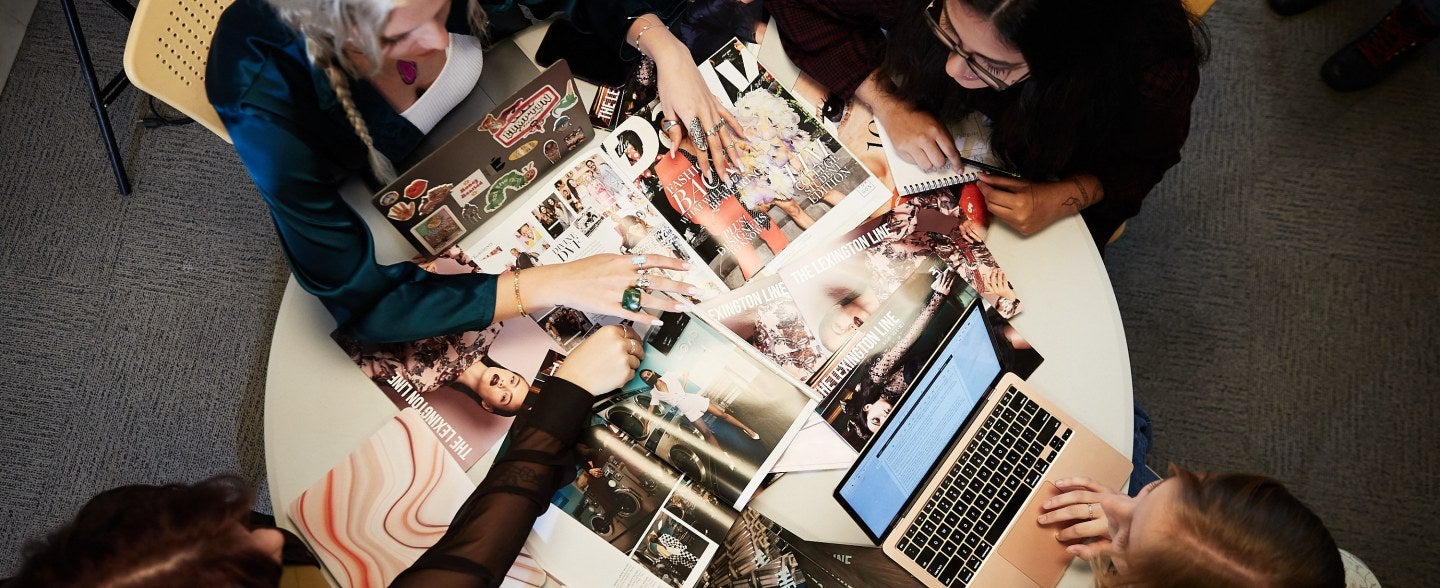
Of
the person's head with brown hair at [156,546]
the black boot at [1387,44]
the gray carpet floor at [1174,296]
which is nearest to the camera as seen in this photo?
the person's head with brown hair at [156,546]

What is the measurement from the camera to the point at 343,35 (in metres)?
1.00

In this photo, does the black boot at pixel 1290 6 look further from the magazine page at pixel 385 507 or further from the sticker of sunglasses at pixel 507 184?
the magazine page at pixel 385 507

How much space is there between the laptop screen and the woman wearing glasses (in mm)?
230

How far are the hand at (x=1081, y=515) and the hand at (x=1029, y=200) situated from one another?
416 millimetres

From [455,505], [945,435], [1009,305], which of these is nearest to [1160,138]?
[1009,305]

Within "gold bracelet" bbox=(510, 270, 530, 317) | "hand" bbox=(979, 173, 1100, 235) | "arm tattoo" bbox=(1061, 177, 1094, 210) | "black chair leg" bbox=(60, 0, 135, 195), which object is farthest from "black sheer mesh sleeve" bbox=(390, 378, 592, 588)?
"black chair leg" bbox=(60, 0, 135, 195)

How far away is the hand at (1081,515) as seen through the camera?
3.85 ft

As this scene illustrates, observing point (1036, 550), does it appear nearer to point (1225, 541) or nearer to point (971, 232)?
point (1225, 541)

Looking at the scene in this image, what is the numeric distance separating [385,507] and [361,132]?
1.79ft

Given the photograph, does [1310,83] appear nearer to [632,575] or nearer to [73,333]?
[632,575]

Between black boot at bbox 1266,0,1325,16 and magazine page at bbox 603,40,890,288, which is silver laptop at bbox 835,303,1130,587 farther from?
black boot at bbox 1266,0,1325,16

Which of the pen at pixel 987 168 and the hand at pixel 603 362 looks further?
the pen at pixel 987 168

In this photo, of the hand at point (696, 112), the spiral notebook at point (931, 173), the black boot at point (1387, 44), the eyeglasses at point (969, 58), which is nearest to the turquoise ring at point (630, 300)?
the hand at point (696, 112)

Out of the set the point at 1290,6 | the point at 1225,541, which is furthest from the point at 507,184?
the point at 1290,6
